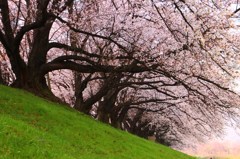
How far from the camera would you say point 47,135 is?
1264 cm

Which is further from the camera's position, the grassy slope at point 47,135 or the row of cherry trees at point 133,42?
the row of cherry trees at point 133,42

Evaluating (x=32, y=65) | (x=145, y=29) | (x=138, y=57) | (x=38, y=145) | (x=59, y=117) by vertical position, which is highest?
(x=145, y=29)

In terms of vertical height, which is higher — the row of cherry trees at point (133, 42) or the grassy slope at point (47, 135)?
the row of cherry trees at point (133, 42)

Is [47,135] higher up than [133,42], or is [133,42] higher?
[133,42]

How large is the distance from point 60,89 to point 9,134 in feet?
97.2

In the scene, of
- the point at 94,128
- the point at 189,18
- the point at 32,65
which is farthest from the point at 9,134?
the point at 32,65

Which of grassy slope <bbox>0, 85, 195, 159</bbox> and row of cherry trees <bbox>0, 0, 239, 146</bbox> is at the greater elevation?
row of cherry trees <bbox>0, 0, 239, 146</bbox>

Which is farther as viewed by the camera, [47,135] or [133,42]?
[133,42]

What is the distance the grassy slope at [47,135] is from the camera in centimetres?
1012

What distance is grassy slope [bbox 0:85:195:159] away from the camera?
1012 cm

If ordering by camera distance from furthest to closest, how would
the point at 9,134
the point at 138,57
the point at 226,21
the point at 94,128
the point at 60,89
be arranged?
1. the point at 60,89
2. the point at 138,57
3. the point at 94,128
4. the point at 226,21
5. the point at 9,134

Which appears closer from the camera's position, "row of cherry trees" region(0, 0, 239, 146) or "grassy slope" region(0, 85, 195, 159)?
"grassy slope" region(0, 85, 195, 159)

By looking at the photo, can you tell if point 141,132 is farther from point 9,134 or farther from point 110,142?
point 9,134

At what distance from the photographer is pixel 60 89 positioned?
131 ft
